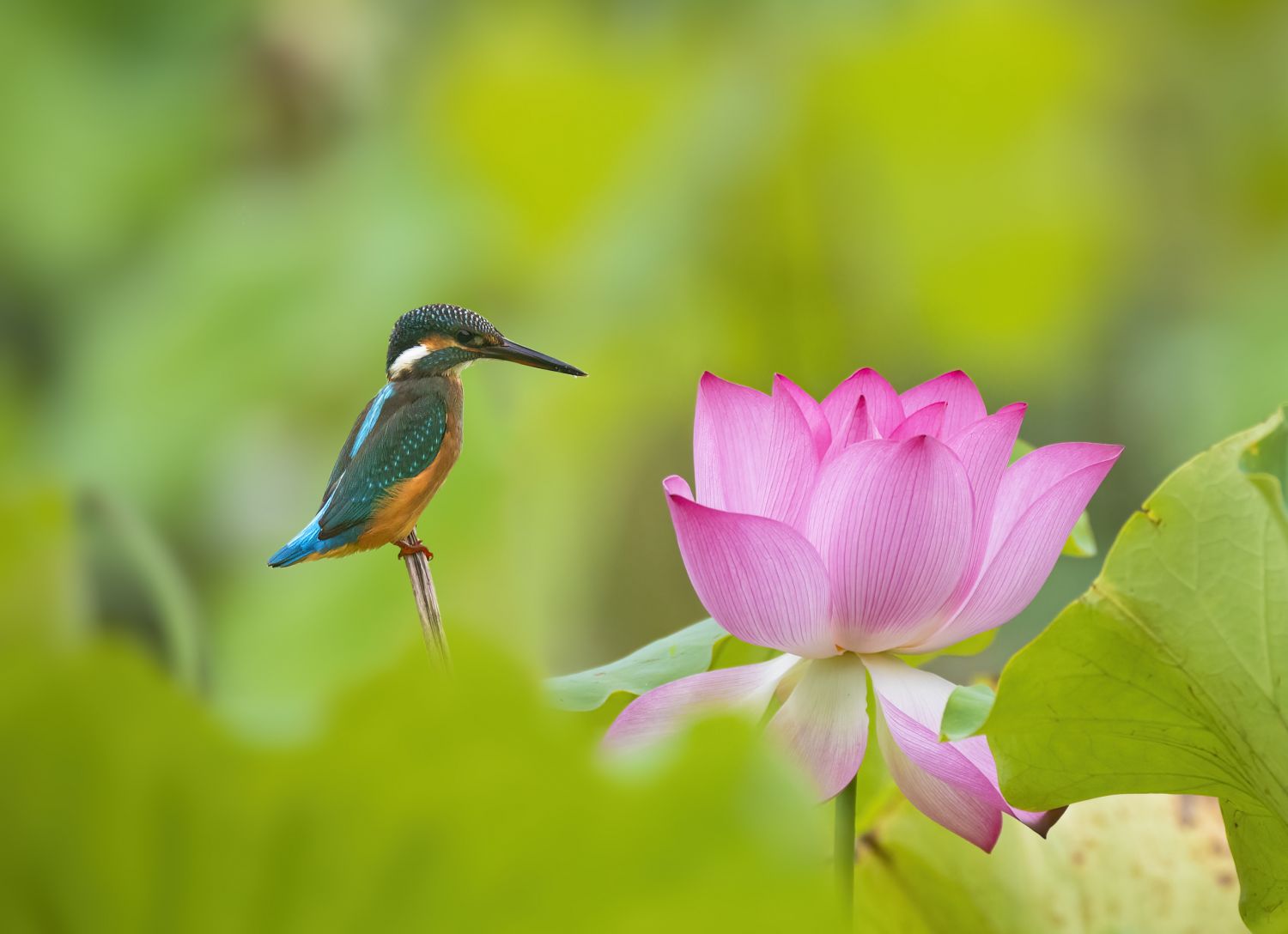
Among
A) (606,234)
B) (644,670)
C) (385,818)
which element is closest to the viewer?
(385,818)

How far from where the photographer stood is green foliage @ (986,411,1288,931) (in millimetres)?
169

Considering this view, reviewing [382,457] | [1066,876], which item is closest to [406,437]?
[382,457]

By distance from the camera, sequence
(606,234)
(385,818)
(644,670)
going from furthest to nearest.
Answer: (606,234), (644,670), (385,818)

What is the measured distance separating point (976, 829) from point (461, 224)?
38.3 inches

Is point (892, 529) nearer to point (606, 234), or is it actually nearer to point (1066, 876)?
point (1066, 876)

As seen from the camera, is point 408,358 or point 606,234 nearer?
point 408,358

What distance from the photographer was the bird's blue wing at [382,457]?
16 cm

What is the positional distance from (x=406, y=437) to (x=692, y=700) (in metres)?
0.05

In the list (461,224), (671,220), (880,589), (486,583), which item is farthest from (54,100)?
(880,589)

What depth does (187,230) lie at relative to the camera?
111 centimetres

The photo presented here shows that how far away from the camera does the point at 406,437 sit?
163 millimetres

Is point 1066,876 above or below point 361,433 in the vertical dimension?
below

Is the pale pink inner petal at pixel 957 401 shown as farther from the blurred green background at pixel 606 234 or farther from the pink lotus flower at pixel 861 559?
the blurred green background at pixel 606 234

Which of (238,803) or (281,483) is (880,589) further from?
(281,483)
